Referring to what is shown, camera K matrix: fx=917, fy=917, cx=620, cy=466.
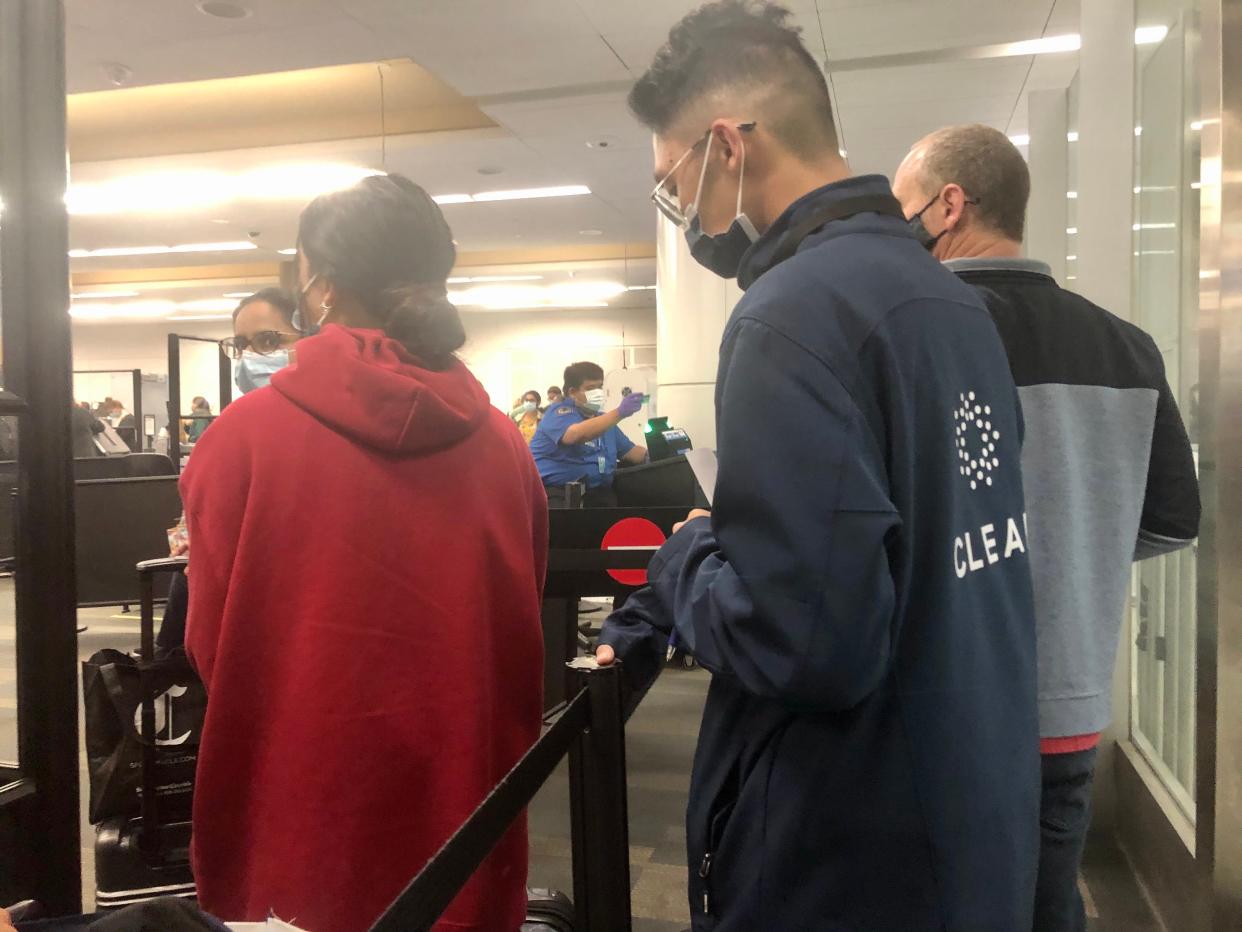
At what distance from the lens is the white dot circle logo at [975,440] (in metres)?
0.81

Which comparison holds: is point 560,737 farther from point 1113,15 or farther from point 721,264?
point 1113,15

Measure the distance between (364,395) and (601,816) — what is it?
1.86 ft

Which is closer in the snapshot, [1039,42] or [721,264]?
[721,264]

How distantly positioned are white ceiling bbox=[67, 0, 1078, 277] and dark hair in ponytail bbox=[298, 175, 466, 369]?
3.66 m

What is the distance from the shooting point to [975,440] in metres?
→ 0.83

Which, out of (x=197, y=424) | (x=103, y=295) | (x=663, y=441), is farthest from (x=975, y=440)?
(x=103, y=295)

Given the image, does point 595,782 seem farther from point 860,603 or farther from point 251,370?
point 251,370

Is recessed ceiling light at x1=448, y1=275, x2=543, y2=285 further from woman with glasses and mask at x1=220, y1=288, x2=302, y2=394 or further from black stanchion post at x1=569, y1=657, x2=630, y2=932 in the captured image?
black stanchion post at x1=569, y1=657, x2=630, y2=932

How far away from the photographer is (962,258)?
4.54ft

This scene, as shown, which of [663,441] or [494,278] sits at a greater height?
[494,278]

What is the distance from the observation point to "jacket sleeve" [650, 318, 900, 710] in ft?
2.40

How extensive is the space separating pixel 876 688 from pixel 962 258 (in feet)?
2.73

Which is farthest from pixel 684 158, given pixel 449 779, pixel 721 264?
pixel 449 779

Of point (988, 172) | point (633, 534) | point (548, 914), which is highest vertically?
point (988, 172)
